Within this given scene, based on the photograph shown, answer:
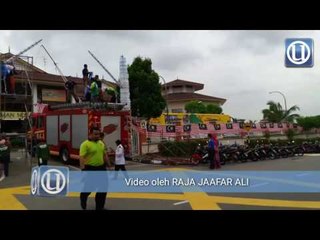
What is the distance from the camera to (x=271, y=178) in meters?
14.9

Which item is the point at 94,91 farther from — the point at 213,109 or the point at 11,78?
the point at 213,109

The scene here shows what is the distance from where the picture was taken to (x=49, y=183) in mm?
12273

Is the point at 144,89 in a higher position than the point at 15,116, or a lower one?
higher

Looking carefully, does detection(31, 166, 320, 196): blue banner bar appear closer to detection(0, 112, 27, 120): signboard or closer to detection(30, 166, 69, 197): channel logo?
detection(30, 166, 69, 197): channel logo

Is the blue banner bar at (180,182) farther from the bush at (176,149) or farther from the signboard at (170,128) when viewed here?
the signboard at (170,128)

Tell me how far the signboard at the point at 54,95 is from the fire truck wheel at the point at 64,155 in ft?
61.9

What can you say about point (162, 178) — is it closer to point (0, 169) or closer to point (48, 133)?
point (0, 169)

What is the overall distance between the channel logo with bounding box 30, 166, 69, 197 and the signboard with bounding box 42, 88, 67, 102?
26.5 meters

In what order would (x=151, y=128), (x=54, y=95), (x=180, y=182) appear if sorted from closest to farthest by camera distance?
(x=180, y=182)
(x=151, y=128)
(x=54, y=95)

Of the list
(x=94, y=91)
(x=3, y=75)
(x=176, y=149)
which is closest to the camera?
(x=3, y=75)

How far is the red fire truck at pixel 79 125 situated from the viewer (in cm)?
2000

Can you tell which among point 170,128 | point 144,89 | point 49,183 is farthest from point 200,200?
point 144,89

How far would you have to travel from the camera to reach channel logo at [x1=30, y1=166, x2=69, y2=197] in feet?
38.6

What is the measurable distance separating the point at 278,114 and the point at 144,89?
2135cm
